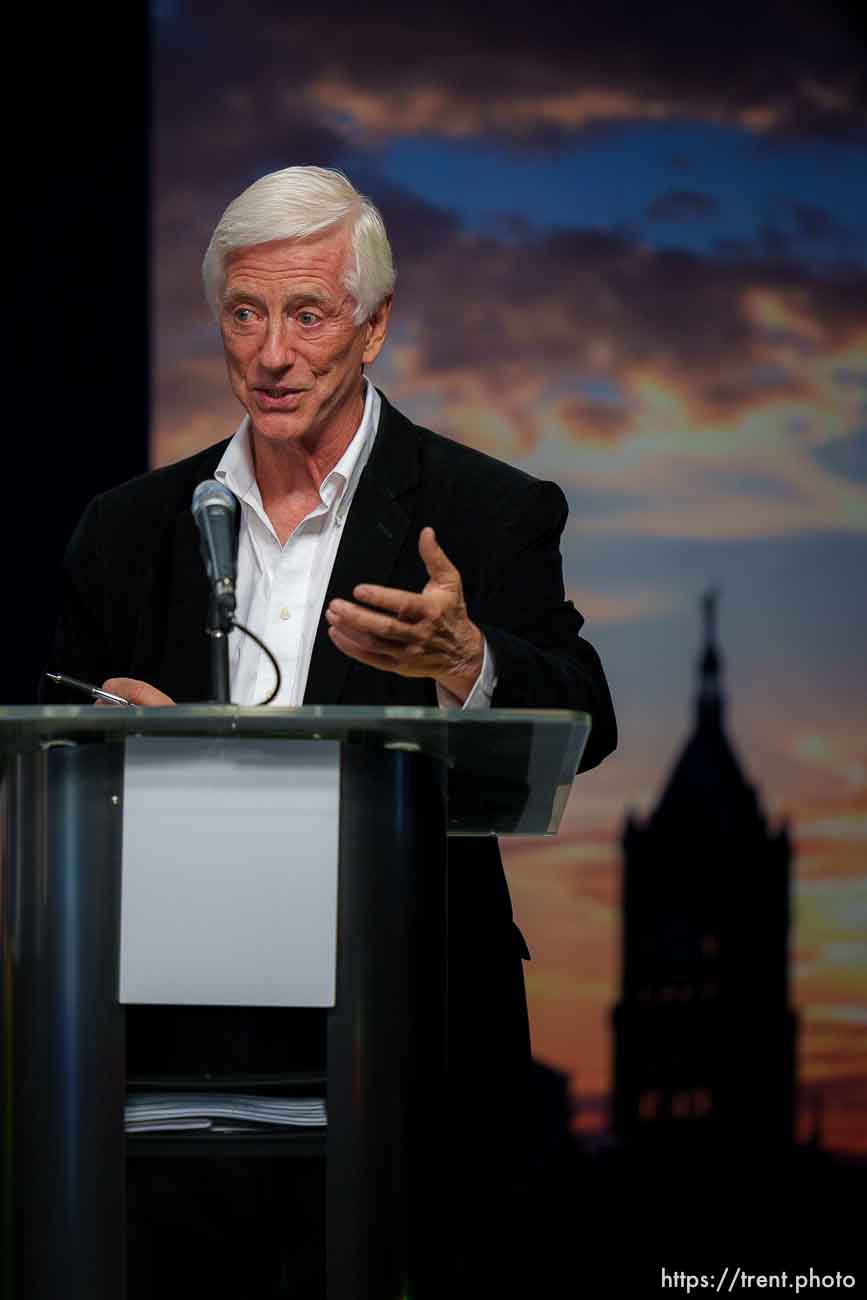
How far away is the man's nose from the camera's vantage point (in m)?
2.29

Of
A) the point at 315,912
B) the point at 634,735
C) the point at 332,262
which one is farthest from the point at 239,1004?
the point at 634,735

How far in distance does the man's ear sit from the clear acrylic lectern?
88 centimetres

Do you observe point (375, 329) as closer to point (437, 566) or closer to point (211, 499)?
point (211, 499)

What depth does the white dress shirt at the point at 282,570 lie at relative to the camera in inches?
88.2

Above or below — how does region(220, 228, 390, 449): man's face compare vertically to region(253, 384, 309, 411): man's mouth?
above

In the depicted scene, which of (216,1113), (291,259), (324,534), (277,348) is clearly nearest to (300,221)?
(291,259)

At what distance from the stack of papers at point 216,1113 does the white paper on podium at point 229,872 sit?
93mm

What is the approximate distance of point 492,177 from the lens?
4.82 meters

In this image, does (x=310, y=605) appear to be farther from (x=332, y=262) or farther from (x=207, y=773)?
(x=207, y=773)

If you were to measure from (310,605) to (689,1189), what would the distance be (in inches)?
108

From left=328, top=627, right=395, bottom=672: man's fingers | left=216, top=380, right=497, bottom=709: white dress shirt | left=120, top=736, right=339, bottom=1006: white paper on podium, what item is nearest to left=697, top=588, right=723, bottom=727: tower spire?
left=216, top=380, right=497, bottom=709: white dress shirt

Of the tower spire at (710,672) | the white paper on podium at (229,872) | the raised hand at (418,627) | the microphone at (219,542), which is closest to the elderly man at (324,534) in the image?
the raised hand at (418,627)

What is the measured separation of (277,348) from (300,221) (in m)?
0.16

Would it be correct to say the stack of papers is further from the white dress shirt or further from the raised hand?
the white dress shirt
